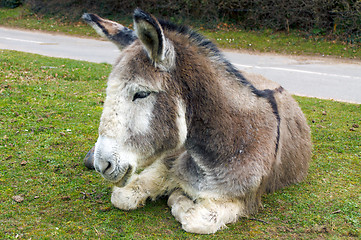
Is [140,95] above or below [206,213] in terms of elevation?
A: above

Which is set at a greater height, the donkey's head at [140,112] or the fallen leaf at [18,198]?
the donkey's head at [140,112]

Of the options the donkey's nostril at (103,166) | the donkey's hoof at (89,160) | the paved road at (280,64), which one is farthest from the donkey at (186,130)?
the paved road at (280,64)

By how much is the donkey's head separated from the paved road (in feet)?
17.3

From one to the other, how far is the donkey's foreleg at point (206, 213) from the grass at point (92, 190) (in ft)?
0.23

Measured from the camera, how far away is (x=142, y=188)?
415cm

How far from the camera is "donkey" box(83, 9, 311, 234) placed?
3289 millimetres

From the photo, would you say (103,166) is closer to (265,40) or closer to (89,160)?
(89,160)

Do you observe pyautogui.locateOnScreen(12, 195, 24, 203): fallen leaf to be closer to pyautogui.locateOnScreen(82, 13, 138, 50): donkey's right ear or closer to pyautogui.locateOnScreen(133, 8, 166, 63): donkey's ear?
pyautogui.locateOnScreen(82, 13, 138, 50): donkey's right ear

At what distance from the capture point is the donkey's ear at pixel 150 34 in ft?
9.94

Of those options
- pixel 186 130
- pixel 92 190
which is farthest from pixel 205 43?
pixel 92 190

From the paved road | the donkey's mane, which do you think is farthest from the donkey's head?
the paved road

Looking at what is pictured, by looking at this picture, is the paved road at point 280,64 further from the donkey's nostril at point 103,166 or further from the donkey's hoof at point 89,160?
the donkey's nostril at point 103,166

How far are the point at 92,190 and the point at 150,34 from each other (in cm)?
213

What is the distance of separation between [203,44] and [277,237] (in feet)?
6.41
